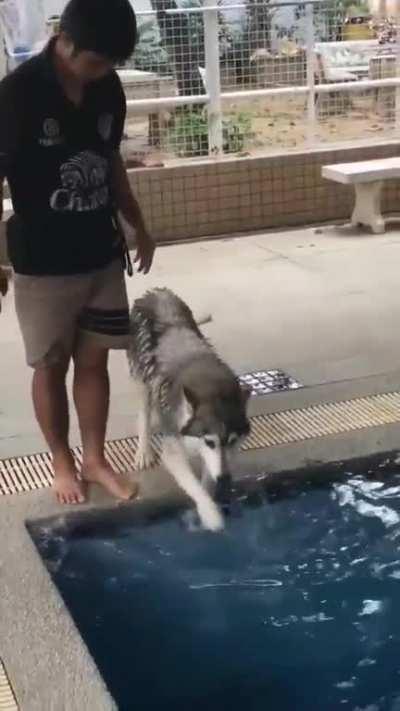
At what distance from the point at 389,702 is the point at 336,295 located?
3.59 metres

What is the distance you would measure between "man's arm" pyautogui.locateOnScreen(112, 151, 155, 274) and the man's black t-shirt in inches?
3.8

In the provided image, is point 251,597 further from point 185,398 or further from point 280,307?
point 280,307

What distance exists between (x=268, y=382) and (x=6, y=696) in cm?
233

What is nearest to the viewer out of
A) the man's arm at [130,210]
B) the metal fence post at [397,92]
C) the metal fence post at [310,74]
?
the man's arm at [130,210]

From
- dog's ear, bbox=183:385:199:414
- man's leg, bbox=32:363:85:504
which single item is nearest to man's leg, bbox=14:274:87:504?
man's leg, bbox=32:363:85:504

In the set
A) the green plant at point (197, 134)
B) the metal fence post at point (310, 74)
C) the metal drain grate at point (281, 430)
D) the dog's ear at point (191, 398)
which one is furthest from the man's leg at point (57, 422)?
the metal fence post at point (310, 74)

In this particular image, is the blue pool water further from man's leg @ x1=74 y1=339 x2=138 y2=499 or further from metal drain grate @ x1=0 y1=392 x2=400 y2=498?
metal drain grate @ x1=0 y1=392 x2=400 y2=498

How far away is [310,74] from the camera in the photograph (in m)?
7.75

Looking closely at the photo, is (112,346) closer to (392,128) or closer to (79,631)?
(79,631)

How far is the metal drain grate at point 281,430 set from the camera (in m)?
3.72

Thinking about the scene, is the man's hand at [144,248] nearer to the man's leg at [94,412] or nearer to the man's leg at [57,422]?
the man's leg at [94,412]

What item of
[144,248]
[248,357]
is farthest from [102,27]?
[248,357]

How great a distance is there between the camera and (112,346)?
136 inches

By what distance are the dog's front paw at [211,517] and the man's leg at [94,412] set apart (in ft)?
0.96
